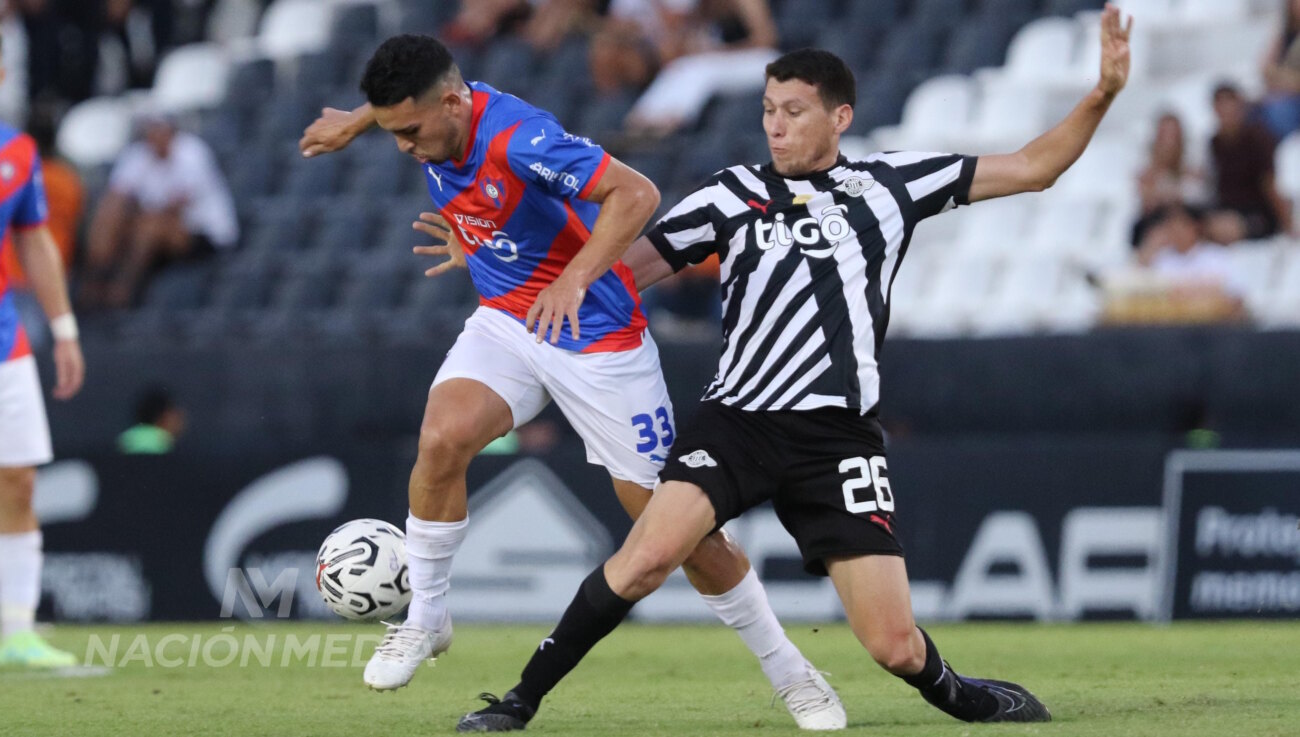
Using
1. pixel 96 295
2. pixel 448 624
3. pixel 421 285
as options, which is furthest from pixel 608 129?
pixel 448 624

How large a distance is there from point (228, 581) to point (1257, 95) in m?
7.78

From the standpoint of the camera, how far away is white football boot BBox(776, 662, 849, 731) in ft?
19.8

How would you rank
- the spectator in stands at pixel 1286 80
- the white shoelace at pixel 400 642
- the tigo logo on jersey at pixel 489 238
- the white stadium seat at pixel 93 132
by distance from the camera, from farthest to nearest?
the white stadium seat at pixel 93 132, the spectator in stands at pixel 1286 80, the tigo logo on jersey at pixel 489 238, the white shoelace at pixel 400 642

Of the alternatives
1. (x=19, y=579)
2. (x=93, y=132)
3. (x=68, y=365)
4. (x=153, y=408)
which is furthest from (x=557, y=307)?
(x=93, y=132)

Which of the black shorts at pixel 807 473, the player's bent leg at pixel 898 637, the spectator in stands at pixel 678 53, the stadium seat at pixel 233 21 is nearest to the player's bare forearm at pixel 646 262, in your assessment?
the black shorts at pixel 807 473

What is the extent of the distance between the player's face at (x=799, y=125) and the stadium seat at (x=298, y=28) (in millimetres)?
12826

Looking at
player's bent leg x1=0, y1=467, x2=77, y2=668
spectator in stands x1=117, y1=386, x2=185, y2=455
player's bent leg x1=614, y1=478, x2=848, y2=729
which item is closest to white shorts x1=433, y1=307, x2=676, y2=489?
player's bent leg x1=614, y1=478, x2=848, y2=729

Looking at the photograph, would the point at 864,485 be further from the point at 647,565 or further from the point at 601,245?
the point at 601,245

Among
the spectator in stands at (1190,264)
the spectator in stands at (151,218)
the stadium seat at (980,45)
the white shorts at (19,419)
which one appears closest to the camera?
the white shorts at (19,419)

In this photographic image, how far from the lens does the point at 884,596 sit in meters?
5.80

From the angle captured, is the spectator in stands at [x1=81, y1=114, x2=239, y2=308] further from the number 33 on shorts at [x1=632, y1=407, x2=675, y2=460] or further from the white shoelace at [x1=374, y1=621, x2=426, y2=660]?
the number 33 on shorts at [x1=632, y1=407, x2=675, y2=460]

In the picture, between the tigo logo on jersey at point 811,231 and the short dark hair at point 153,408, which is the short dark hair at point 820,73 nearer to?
the tigo logo on jersey at point 811,231

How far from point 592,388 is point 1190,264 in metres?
6.75

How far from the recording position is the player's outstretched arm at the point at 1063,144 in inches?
232
